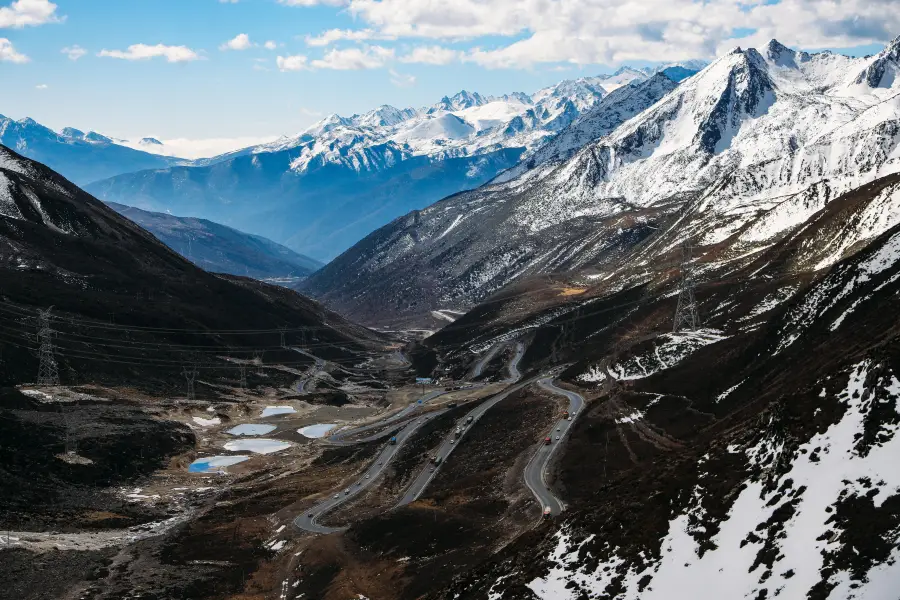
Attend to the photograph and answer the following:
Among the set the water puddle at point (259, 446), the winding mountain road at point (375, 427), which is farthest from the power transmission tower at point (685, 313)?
the water puddle at point (259, 446)

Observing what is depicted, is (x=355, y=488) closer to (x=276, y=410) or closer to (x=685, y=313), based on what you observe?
(x=276, y=410)

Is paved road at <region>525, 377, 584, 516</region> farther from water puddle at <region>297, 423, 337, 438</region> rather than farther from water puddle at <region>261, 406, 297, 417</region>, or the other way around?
water puddle at <region>261, 406, 297, 417</region>

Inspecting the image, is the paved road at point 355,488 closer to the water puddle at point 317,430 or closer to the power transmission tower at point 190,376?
the water puddle at point 317,430

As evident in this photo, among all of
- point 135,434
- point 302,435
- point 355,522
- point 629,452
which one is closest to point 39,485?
point 135,434

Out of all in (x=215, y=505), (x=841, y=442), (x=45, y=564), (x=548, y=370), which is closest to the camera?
(x=841, y=442)

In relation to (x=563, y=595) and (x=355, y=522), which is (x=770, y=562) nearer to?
(x=563, y=595)

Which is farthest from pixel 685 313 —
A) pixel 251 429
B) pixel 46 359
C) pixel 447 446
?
pixel 46 359
